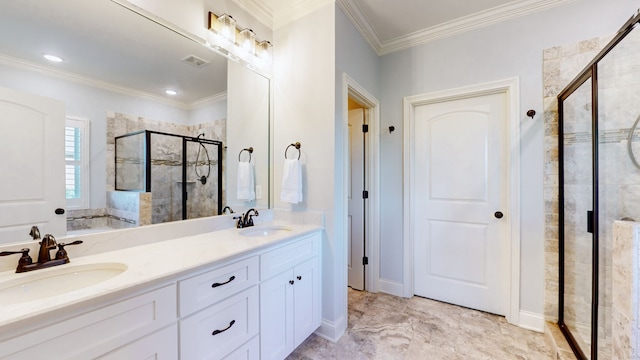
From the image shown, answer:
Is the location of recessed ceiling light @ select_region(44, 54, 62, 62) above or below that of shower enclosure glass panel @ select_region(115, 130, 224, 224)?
above

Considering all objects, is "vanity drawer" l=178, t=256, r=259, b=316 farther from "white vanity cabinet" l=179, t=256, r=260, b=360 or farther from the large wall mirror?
the large wall mirror

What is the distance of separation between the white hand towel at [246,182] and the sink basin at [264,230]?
0.99 ft

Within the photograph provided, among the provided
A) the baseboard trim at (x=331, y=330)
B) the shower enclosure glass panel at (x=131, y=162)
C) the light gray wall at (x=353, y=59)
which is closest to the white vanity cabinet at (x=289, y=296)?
the baseboard trim at (x=331, y=330)

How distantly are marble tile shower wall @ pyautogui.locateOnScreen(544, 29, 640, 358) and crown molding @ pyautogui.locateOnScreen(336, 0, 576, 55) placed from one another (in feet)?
1.33

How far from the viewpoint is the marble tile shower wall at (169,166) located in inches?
52.4

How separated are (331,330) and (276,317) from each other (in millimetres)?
628

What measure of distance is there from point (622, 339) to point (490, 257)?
3.37 ft

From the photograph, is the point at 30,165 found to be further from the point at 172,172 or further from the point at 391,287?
the point at 391,287

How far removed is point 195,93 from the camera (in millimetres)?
1702

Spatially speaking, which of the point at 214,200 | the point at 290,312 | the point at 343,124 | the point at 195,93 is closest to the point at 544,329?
the point at 290,312

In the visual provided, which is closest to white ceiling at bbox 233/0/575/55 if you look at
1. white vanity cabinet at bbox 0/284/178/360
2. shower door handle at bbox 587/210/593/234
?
shower door handle at bbox 587/210/593/234

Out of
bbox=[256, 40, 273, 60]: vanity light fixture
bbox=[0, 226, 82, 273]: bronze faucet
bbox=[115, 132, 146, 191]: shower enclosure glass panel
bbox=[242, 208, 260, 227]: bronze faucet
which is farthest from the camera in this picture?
bbox=[256, 40, 273, 60]: vanity light fixture

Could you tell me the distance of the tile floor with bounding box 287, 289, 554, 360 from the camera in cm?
173

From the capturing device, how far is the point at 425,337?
192 centimetres
